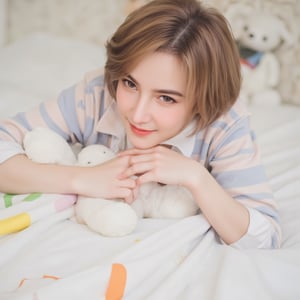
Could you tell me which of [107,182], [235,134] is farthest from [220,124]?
[107,182]

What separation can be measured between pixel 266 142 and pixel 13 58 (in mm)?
1115

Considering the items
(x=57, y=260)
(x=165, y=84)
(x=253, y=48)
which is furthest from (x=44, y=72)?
(x=57, y=260)

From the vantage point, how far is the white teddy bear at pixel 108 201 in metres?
0.78

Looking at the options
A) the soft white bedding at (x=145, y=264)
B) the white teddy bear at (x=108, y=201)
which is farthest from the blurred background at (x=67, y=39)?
the soft white bedding at (x=145, y=264)

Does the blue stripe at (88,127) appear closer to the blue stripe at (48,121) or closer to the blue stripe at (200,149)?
the blue stripe at (48,121)

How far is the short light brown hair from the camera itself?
32.6 inches

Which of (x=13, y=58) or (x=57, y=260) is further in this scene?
(x=13, y=58)

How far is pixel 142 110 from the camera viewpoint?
0.85 metres

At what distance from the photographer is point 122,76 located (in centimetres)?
89

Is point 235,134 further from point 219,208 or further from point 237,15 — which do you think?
point 237,15

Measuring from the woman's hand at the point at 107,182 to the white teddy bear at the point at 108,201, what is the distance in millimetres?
16

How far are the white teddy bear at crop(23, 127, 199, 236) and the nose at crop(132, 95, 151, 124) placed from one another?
6.1 inches

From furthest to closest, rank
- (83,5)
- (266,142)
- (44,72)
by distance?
(83,5) → (44,72) → (266,142)

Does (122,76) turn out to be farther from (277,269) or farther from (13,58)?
(13,58)
